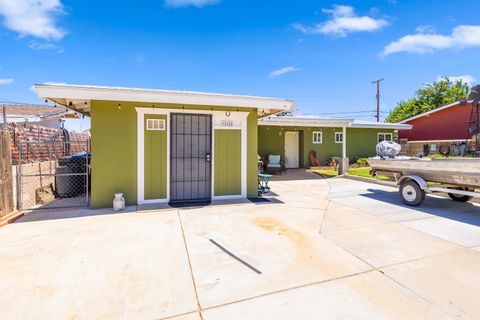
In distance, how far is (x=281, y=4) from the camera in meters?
9.23

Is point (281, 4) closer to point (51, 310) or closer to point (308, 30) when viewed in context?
point (308, 30)

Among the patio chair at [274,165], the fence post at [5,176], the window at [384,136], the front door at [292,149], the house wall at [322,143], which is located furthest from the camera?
the window at [384,136]

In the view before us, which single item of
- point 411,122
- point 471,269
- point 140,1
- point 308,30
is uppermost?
point 308,30

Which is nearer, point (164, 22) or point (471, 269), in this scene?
point (471, 269)

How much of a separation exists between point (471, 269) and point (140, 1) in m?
10.5

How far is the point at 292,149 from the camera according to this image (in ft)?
49.1

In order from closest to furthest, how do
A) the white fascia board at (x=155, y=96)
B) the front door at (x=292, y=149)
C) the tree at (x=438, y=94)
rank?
1. the white fascia board at (x=155, y=96)
2. the front door at (x=292, y=149)
3. the tree at (x=438, y=94)

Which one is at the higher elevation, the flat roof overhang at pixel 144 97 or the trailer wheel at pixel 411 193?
the flat roof overhang at pixel 144 97

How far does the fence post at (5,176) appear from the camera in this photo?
4664 mm

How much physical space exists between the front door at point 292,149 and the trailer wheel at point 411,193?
28.3 ft

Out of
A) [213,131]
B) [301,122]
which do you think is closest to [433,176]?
[213,131]

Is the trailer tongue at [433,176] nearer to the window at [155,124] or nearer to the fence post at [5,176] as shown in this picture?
the window at [155,124]

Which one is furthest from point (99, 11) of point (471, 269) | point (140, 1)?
point (471, 269)

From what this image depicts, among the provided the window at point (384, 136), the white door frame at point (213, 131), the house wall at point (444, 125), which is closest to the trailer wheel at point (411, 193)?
the white door frame at point (213, 131)
